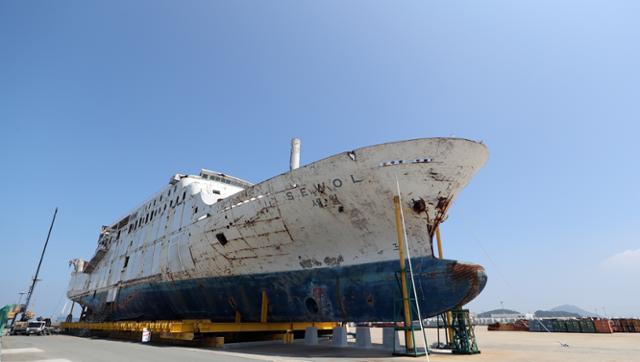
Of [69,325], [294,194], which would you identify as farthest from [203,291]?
[69,325]

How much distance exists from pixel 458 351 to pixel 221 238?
10092 millimetres

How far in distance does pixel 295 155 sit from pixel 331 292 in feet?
22.7

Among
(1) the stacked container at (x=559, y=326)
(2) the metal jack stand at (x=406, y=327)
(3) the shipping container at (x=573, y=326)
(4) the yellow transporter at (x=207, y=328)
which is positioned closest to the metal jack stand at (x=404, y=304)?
(2) the metal jack stand at (x=406, y=327)

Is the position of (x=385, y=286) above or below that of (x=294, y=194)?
below

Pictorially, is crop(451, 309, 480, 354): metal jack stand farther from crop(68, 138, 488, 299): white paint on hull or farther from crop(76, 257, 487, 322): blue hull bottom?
crop(68, 138, 488, 299): white paint on hull

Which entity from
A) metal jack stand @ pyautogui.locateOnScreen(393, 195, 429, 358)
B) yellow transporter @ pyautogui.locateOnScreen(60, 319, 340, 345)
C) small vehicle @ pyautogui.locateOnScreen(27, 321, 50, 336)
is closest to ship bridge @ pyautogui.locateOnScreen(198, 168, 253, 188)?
yellow transporter @ pyautogui.locateOnScreen(60, 319, 340, 345)

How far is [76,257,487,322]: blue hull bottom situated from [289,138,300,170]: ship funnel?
5216 millimetres

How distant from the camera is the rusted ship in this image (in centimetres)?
1136

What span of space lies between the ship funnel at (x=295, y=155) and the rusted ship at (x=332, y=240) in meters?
0.10

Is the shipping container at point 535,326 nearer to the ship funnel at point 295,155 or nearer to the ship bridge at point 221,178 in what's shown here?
the ship funnel at point 295,155

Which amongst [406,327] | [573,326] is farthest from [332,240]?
[573,326]

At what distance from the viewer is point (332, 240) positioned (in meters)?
12.8

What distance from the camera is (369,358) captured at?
9.54m

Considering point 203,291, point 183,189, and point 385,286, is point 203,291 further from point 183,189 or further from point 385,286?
point 385,286
